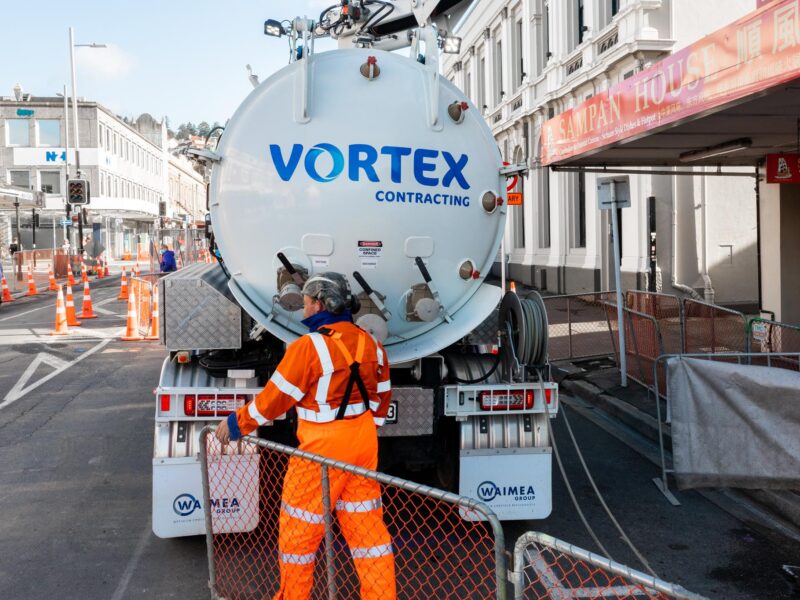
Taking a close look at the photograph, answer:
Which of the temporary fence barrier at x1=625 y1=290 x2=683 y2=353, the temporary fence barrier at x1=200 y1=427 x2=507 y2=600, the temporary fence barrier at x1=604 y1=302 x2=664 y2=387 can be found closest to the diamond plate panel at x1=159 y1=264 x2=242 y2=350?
the temporary fence barrier at x1=200 y1=427 x2=507 y2=600

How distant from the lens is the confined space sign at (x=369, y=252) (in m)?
4.97

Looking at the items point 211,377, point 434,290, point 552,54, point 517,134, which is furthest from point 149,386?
point 517,134

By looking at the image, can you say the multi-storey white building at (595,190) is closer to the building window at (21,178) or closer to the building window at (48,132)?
the building window at (48,132)

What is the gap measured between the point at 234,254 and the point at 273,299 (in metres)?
0.38

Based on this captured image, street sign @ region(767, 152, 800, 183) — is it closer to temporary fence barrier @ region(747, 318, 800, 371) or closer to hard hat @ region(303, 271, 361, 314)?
temporary fence barrier @ region(747, 318, 800, 371)

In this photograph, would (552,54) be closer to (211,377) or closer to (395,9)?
(395,9)

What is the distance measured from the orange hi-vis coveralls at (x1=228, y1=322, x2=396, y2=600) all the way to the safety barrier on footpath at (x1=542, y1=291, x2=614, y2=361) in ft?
27.8

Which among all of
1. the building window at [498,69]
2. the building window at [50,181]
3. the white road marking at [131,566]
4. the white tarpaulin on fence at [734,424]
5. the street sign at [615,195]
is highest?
the building window at [498,69]

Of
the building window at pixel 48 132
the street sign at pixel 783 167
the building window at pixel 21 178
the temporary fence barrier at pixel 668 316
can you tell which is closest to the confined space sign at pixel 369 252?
the temporary fence barrier at pixel 668 316

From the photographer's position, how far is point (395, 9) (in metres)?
8.30

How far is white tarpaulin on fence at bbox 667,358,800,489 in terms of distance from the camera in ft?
16.7

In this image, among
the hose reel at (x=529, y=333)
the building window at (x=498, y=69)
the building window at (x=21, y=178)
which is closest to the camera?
the hose reel at (x=529, y=333)

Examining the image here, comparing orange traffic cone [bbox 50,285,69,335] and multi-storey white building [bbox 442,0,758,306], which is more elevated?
multi-storey white building [bbox 442,0,758,306]

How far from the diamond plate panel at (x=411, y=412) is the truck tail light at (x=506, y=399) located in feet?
1.19
